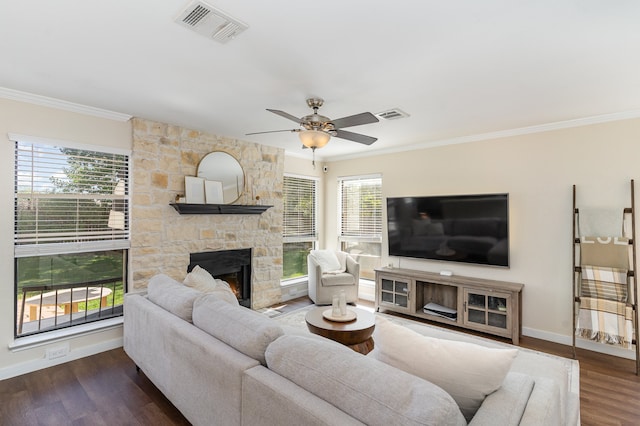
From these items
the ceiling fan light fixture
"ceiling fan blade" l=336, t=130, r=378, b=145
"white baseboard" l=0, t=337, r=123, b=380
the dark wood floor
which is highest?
"ceiling fan blade" l=336, t=130, r=378, b=145

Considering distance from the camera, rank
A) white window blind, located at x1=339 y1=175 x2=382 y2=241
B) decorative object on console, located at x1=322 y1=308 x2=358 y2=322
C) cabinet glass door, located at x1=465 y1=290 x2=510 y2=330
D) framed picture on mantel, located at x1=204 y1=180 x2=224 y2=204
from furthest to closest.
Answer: white window blind, located at x1=339 y1=175 x2=382 y2=241 → framed picture on mantel, located at x1=204 y1=180 x2=224 y2=204 → cabinet glass door, located at x1=465 y1=290 x2=510 y2=330 → decorative object on console, located at x1=322 y1=308 x2=358 y2=322

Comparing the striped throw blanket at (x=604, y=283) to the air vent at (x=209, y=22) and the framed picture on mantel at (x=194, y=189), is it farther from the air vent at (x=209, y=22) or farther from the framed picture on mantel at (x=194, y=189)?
the framed picture on mantel at (x=194, y=189)

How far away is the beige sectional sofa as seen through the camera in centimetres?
111

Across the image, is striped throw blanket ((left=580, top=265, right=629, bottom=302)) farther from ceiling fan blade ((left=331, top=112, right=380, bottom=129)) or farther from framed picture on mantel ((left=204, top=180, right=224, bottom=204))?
framed picture on mantel ((left=204, top=180, right=224, bottom=204))

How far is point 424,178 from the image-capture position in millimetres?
4762

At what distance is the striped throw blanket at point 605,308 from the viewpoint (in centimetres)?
310

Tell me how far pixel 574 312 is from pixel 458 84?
2.79 meters

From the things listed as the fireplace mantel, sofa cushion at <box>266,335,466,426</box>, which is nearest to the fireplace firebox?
the fireplace mantel

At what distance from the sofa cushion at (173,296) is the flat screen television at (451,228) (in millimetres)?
3281

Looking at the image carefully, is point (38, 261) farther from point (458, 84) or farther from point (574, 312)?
point (574, 312)

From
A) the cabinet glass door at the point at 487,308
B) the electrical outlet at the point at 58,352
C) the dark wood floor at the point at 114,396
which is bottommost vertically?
the dark wood floor at the point at 114,396

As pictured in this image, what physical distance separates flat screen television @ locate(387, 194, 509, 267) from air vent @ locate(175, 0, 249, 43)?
3485 mm

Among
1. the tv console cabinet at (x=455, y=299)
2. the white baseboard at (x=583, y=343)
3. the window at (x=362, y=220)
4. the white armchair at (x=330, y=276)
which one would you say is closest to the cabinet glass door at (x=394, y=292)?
the tv console cabinet at (x=455, y=299)

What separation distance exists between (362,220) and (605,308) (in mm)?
3316
